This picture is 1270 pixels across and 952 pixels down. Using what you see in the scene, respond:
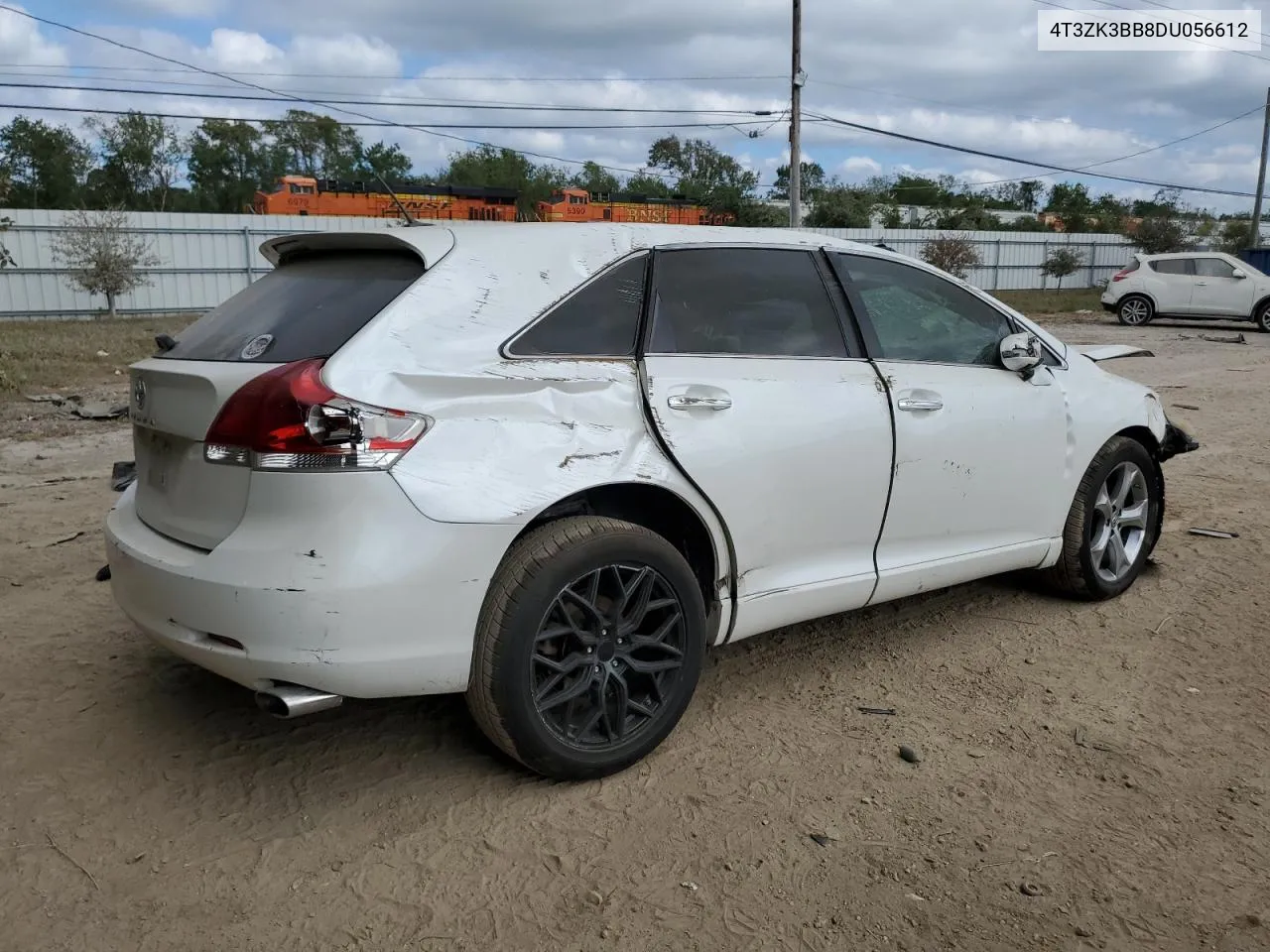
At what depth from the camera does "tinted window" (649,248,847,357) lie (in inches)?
134

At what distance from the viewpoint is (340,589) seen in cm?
262

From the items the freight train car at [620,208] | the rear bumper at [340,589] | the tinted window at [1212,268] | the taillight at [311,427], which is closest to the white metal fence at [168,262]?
the freight train car at [620,208]

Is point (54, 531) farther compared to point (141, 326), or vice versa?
point (141, 326)

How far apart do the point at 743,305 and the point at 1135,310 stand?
2275 cm

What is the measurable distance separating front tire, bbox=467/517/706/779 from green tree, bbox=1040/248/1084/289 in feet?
128

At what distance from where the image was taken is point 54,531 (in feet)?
19.0

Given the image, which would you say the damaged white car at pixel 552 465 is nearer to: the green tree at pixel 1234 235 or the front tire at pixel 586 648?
the front tire at pixel 586 648

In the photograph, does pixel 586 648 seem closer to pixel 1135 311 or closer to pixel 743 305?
pixel 743 305

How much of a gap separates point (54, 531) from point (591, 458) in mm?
4194

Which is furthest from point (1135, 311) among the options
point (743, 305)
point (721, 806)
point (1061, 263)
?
point (721, 806)

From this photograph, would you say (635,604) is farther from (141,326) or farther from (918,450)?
(141,326)

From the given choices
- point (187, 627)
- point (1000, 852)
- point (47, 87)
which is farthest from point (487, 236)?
point (47, 87)

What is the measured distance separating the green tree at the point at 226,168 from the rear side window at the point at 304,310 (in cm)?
4805

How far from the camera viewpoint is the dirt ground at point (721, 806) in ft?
8.24
